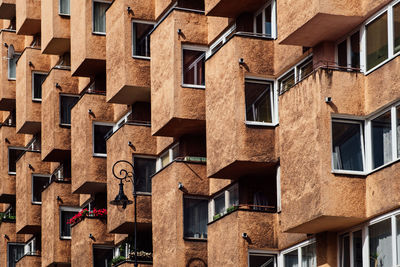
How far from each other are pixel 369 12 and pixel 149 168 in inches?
590

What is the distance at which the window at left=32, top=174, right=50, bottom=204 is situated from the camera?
2146 inches

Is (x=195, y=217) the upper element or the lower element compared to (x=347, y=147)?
lower

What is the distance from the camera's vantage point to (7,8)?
6109cm

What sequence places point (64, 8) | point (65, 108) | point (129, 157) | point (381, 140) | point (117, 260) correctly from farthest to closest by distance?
point (64, 8) < point (65, 108) < point (117, 260) < point (129, 157) < point (381, 140)

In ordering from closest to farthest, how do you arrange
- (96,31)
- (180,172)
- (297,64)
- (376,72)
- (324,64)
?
(376,72) → (324,64) → (297,64) → (180,172) → (96,31)

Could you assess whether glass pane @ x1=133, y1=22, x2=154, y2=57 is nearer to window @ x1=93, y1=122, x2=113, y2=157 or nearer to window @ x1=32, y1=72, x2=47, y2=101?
window @ x1=93, y1=122, x2=113, y2=157

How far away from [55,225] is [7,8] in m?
15.8

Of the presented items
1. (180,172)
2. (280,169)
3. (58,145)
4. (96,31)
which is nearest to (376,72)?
(280,169)

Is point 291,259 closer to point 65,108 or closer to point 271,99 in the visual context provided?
point 271,99

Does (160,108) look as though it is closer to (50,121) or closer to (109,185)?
(109,185)

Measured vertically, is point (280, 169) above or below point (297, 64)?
below

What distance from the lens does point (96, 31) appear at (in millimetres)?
45469

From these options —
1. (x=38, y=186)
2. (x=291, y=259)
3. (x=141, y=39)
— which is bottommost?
(x=291, y=259)

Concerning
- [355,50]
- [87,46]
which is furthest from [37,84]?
[355,50]
